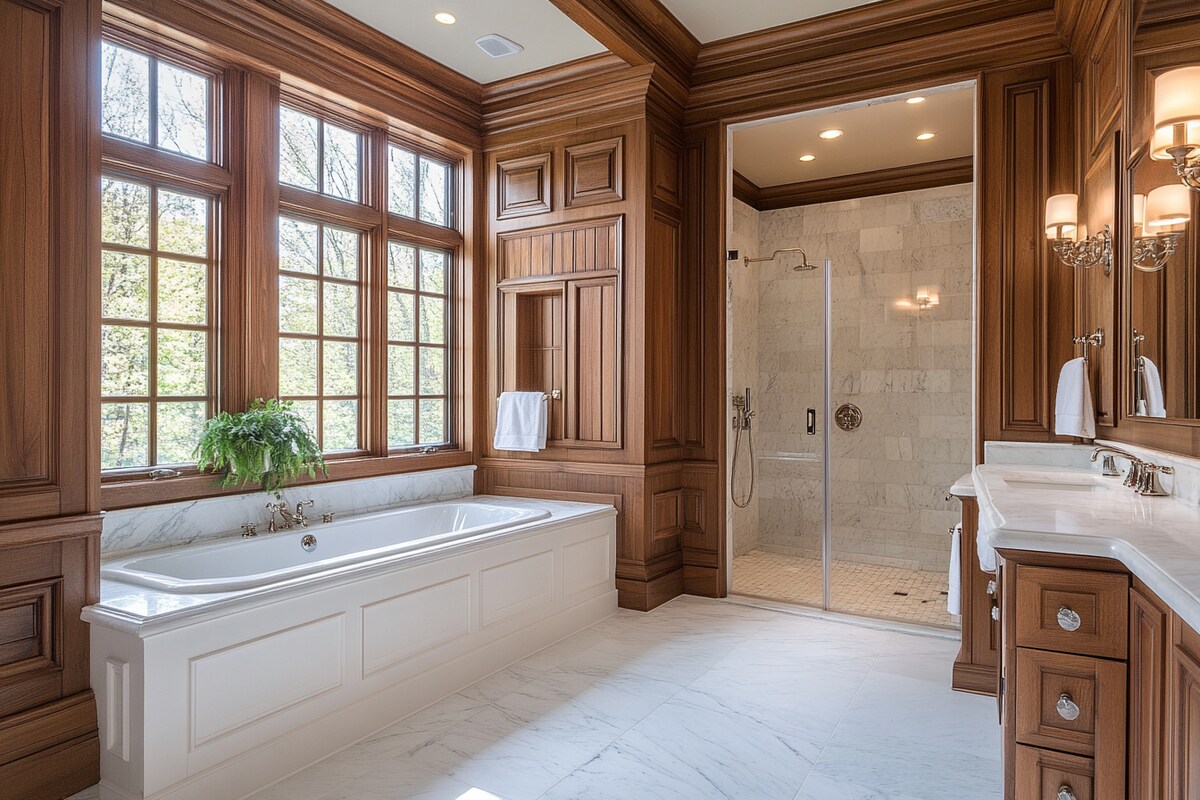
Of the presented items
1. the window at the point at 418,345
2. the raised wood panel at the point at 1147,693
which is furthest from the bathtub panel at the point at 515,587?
the raised wood panel at the point at 1147,693

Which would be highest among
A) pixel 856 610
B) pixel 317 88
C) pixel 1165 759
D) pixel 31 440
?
pixel 317 88

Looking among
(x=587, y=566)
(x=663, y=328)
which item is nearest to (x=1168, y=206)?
(x=663, y=328)

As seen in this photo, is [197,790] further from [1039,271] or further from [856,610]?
[1039,271]

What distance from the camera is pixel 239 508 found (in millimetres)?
3115

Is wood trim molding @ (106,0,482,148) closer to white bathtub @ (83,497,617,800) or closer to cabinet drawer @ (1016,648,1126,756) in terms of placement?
white bathtub @ (83,497,617,800)

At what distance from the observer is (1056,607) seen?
154cm

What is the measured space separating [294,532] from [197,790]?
4.23 ft

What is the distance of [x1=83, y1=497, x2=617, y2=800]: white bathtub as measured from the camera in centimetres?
197

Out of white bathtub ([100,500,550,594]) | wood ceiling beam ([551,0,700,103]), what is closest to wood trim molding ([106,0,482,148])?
wood ceiling beam ([551,0,700,103])

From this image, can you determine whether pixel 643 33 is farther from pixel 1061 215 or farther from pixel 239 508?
pixel 239 508

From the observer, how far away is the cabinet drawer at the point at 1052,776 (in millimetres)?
1523

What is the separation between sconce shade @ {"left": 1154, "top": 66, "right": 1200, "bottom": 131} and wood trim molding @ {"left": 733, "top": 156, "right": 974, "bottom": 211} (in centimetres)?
338

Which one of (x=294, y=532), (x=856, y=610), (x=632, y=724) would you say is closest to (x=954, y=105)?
(x=856, y=610)

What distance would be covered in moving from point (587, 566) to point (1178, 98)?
2.97 metres
